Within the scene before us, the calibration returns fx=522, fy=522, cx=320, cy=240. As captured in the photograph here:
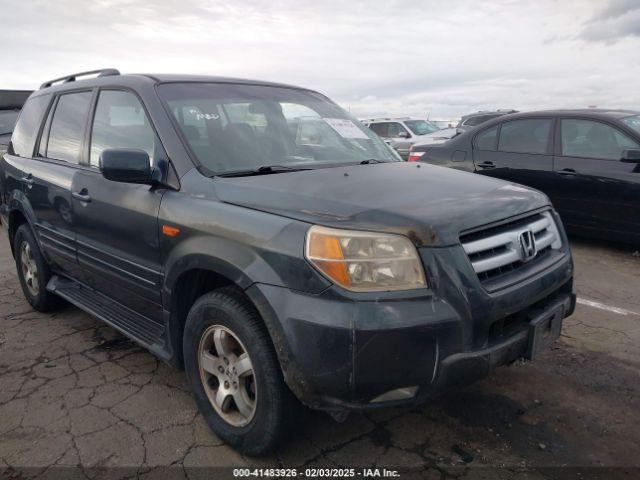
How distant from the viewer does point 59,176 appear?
3615mm

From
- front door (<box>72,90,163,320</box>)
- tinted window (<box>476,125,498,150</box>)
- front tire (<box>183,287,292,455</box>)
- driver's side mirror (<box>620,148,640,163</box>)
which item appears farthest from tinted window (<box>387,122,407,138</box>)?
front tire (<box>183,287,292,455</box>)

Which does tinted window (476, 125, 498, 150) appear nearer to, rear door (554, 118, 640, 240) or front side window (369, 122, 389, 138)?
rear door (554, 118, 640, 240)

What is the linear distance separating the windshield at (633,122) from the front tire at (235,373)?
5148 mm

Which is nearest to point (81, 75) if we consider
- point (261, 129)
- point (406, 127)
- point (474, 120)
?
point (261, 129)

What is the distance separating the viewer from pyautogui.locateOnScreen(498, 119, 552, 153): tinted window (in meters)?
6.20

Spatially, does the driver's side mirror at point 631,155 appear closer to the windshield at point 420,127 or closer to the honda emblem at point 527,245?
the honda emblem at point 527,245

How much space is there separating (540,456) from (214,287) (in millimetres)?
1749

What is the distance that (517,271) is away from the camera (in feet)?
7.75

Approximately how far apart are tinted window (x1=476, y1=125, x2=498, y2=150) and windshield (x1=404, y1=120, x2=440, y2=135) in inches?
351

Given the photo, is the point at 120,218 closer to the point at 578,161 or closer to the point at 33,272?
→ the point at 33,272

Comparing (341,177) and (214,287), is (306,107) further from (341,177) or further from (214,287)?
(214,287)

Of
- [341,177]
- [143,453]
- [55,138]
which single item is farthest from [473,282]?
[55,138]

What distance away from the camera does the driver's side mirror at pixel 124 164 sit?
255cm

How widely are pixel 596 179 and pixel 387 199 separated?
4382 mm
